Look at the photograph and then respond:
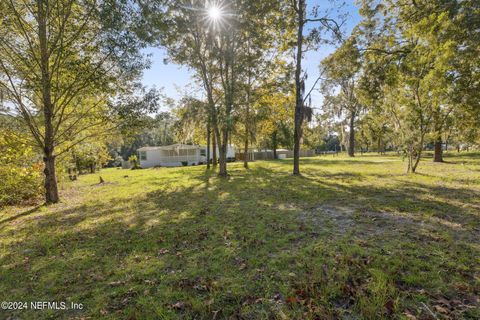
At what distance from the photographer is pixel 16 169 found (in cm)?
797

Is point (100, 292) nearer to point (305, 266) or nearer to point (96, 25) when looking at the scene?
point (305, 266)

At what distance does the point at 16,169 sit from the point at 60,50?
423 cm

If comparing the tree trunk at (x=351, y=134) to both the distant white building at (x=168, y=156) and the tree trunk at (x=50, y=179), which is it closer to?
the distant white building at (x=168, y=156)

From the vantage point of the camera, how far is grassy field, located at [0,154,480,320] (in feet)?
8.52

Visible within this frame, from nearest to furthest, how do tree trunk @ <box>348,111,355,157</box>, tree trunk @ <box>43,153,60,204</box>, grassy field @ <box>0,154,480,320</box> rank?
grassy field @ <box>0,154,480,320</box>, tree trunk @ <box>43,153,60,204</box>, tree trunk @ <box>348,111,355,157</box>

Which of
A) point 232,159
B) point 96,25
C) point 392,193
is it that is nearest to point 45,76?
point 96,25

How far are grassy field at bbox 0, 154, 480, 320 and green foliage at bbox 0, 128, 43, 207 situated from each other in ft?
5.70

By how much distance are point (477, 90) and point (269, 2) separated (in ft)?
33.9

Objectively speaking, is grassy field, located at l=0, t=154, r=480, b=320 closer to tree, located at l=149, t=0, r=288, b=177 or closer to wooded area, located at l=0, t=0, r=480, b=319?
wooded area, located at l=0, t=0, r=480, b=319

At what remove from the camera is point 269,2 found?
12.5m

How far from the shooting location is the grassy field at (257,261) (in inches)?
102

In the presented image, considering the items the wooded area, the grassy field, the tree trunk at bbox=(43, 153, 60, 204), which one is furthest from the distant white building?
the grassy field

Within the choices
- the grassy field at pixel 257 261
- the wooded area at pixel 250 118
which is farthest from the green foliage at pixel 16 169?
the grassy field at pixel 257 261

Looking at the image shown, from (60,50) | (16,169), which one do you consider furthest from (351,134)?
(16,169)
